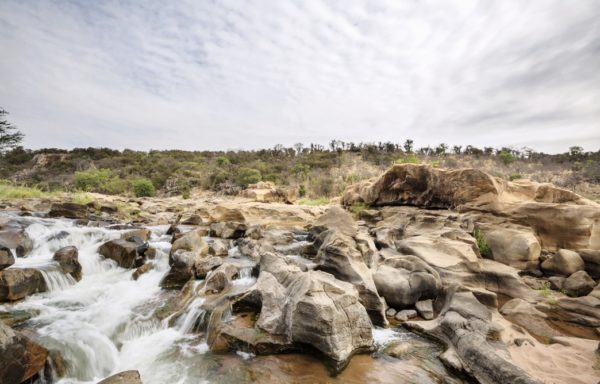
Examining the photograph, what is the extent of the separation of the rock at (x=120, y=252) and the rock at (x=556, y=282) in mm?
11512

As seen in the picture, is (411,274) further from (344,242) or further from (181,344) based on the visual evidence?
(181,344)

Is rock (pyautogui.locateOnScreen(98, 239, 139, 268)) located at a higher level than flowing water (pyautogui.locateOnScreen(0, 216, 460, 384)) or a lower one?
higher

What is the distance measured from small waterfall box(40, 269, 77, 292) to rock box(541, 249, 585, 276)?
1283 cm

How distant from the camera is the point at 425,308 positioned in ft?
21.8

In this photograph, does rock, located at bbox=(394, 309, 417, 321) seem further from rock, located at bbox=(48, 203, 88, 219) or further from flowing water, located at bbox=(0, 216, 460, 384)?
rock, located at bbox=(48, 203, 88, 219)

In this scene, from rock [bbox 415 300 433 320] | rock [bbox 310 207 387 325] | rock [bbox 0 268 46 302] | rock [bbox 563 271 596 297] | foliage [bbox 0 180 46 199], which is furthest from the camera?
foliage [bbox 0 180 46 199]

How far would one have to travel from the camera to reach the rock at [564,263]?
830 cm

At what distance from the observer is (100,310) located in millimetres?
6180

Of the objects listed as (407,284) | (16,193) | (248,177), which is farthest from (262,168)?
(407,284)

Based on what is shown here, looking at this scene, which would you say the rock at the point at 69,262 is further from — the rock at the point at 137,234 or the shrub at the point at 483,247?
the shrub at the point at 483,247

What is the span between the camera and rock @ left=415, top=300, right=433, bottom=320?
21.2ft

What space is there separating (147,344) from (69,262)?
3931mm

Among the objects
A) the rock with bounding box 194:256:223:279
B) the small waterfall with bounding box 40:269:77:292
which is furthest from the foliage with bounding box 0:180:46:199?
the rock with bounding box 194:256:223:279

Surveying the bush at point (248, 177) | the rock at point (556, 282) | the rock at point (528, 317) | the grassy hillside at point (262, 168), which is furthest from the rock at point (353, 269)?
the bush at point (248, 177)
